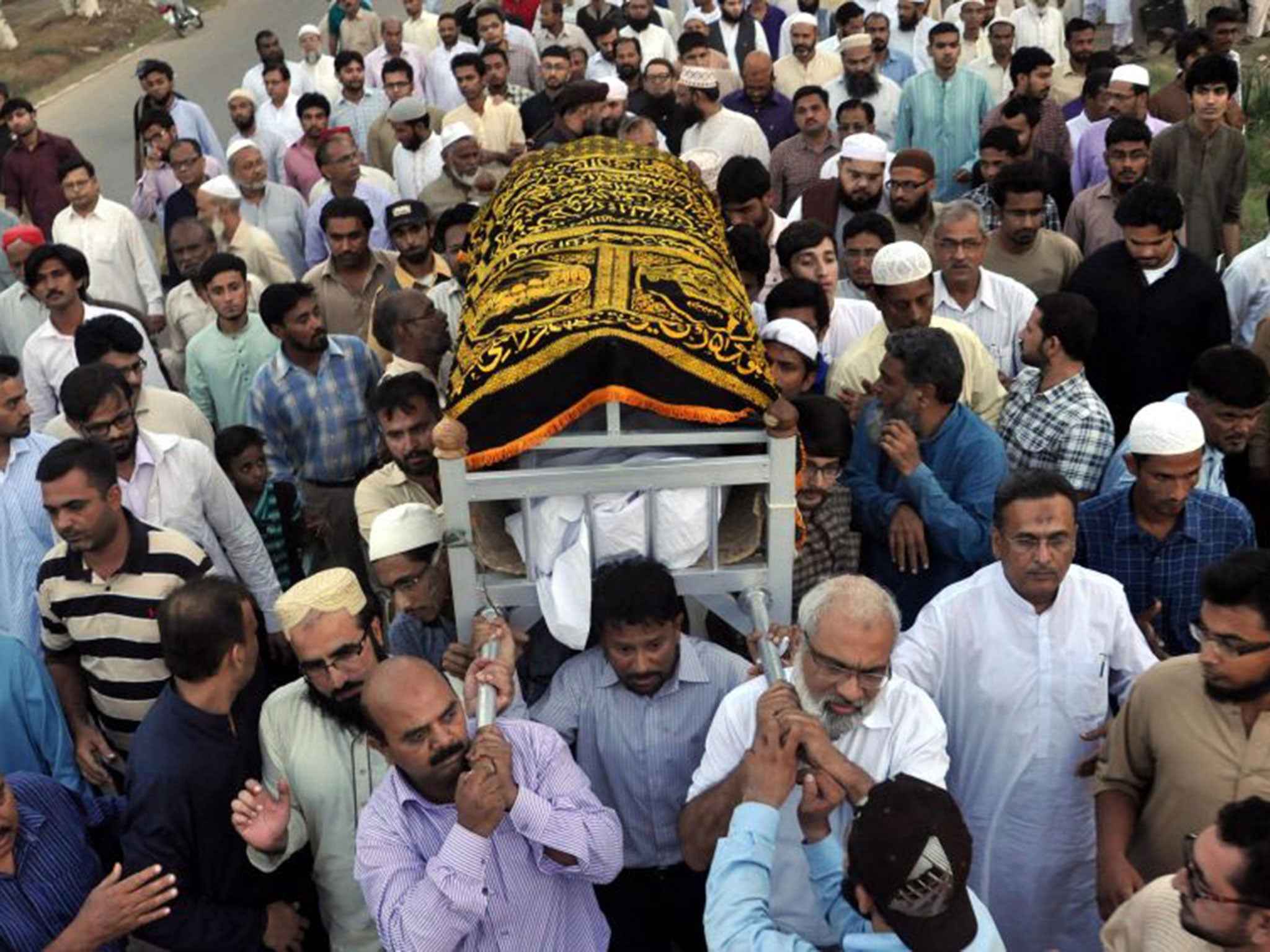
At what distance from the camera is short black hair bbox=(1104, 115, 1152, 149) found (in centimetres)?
646

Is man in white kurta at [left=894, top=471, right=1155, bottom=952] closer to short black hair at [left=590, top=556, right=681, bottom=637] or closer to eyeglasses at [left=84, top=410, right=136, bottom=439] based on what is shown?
short black hair at [left=590, top=556, right=681, bottom=637]

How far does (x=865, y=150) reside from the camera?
6.66 metres

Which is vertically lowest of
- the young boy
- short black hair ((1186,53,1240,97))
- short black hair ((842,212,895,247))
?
the young boy

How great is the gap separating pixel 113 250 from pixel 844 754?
19.7ft

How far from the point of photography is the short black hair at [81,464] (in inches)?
154

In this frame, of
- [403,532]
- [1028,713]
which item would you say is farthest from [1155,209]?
[403,532]

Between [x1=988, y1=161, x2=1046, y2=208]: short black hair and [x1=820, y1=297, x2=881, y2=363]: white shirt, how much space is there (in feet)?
2.94

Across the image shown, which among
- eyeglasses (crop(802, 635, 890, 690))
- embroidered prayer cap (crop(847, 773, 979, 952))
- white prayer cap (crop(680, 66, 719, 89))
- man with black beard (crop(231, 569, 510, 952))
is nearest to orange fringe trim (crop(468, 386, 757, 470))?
man with black beard (crop(231, 569, 510, 952))

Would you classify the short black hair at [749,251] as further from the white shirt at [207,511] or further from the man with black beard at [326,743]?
the man with black beard at [326,743]

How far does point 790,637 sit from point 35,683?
2.09 m

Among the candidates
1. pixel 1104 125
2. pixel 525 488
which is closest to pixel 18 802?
pixel 525 488

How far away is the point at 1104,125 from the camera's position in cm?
753

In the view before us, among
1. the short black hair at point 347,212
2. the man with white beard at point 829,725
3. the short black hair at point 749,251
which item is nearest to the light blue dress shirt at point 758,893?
the man with white beard at point 829,725

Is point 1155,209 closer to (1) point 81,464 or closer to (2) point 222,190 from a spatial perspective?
(1) point 81,464
